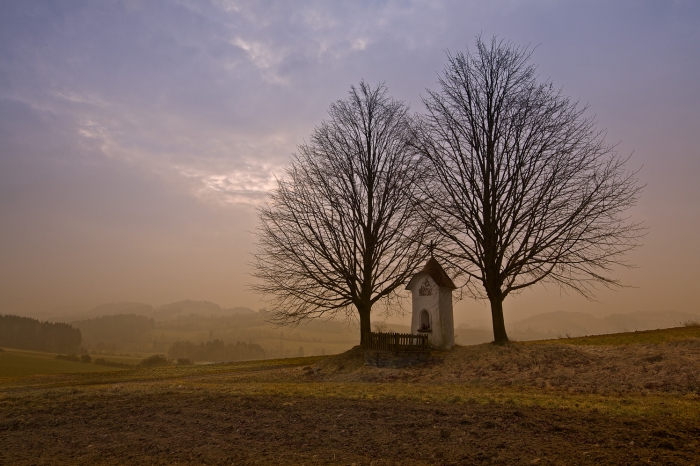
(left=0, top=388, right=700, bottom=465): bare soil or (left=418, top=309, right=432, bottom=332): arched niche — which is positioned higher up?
(left=418, top=309, right=432, bottom=332): arched niche

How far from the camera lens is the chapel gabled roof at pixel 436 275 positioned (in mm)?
23000

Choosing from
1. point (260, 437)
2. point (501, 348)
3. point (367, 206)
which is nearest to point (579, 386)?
point (501, 348)

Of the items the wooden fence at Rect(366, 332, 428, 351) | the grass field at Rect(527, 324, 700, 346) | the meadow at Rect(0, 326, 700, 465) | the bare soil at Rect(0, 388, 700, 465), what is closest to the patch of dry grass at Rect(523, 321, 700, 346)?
the grass field at Rect(527, 324, 700, 346)

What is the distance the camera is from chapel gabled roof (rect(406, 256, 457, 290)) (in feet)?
75.5

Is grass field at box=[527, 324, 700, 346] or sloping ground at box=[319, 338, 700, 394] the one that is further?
grass field at box=[527, 324, 700, 346]

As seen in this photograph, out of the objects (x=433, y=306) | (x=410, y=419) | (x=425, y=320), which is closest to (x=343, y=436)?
(x=410, y=419)

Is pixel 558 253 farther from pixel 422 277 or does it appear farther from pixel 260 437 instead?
pixel 260 437

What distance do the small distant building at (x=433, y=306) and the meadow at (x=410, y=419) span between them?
633cm

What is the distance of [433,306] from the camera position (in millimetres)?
22812

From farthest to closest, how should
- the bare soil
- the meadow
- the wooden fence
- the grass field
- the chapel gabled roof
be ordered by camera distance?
the chapel gabled roof, the wooden fence, the grass field, the meadow, the bare soil

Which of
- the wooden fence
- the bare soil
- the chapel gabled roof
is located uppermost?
the chapel gabled roof

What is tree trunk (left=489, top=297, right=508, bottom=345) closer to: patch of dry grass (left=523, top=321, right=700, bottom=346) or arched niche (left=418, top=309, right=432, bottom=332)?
patch of dry grass (left=523, top=321, right=700, bottom=346)

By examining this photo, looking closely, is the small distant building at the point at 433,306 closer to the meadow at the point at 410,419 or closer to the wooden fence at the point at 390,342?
the wooden fence at the point at 390,342

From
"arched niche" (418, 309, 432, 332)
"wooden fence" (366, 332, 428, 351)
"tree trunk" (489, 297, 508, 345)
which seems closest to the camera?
"tree trunk" (489, 297, 508, 345)
